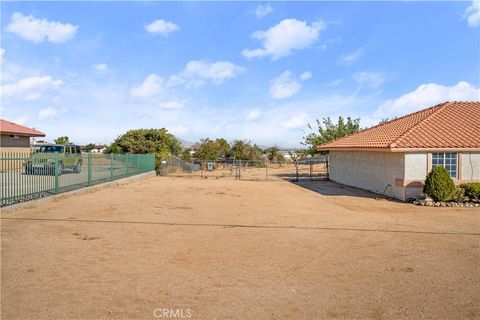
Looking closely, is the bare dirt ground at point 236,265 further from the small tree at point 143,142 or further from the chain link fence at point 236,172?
the small tree at point 143,142

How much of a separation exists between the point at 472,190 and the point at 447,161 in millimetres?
1951

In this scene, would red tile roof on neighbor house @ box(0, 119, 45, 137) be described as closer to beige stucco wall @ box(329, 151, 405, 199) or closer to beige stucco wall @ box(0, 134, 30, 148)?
beige stucco wall @ box(0, 134, 30, 148)

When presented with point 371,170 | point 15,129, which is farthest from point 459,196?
point 15,129

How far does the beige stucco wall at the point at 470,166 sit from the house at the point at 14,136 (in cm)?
2897

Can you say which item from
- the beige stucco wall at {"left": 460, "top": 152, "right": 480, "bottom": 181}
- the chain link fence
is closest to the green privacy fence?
the chain link fence

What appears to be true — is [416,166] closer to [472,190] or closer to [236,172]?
[472,190]

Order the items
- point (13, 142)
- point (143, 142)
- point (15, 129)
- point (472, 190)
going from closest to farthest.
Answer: point (472, 190) < point (13, 142) < point (15, 129) < point (143, 142)

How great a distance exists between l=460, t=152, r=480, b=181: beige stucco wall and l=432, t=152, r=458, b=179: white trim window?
37cm

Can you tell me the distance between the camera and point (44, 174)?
45.9 ft

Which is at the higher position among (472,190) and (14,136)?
(14,136)

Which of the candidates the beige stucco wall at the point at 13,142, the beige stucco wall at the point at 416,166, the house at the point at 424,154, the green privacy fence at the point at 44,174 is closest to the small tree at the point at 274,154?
the beige stucco wall at the point at 13,142

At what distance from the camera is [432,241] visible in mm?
8852

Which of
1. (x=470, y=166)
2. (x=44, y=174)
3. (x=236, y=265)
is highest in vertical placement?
(x=470, y=166)

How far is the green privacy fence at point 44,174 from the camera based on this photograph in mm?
11812
